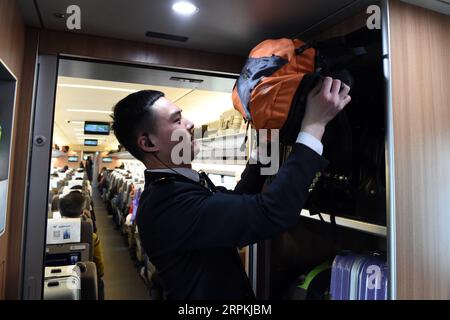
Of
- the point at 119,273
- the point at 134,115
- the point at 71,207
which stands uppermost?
the point at 134,115

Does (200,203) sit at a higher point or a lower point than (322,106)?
lower

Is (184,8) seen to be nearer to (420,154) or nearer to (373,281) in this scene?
(420,154)

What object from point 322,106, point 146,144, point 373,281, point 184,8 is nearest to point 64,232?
point 146,144

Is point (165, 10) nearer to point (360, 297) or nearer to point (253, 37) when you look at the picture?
point (253, 37)

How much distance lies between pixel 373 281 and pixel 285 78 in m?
0.80

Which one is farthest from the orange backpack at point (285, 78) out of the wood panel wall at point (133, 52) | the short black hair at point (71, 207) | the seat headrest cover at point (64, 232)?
the short black hair at point (71, 207)

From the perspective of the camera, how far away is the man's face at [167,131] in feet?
3.26

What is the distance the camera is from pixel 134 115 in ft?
3.31

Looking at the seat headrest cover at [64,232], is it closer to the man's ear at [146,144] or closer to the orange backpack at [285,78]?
the man's ear at [146,144]

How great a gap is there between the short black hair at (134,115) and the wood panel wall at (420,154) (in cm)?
78

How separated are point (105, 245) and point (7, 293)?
16.4 ft

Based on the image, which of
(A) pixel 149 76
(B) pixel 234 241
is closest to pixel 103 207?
(A) pixel 149 76

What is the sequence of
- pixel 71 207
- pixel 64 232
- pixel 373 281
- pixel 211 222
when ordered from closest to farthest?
pixel 211 222 < pixel 373 281 < pixel 64 232 < pixel 71 207
